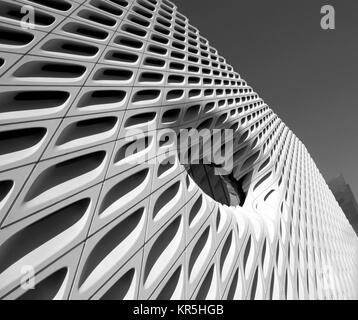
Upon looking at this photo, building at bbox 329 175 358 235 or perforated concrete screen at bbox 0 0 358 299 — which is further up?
perforated concrete screen at bbox 0 0 358 299

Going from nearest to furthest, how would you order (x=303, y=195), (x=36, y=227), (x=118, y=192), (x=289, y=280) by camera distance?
(x=36, y=227) → (x=118, y=192) → (x=289, y=280) → (x=303, y=195)

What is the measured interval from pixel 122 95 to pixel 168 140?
93.6 inches

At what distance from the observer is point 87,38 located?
7820 millimetres

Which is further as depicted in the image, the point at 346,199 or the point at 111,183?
the point at 346,199

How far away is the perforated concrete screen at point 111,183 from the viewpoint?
3.89 meters

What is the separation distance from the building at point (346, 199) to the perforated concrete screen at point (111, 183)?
76.7m

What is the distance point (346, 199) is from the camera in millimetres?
76062

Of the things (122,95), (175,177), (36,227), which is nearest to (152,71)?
A: (122,95)

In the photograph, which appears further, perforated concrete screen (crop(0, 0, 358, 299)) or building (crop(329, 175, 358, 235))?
building (crop(329, 175, 358, 235))

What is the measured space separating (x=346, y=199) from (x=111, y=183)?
92.9 meters

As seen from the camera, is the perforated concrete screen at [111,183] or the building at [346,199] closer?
the perforated concrete screen at [111,183]

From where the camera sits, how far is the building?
71625 millimetres

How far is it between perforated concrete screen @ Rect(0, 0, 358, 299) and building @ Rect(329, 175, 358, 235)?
7675cm
